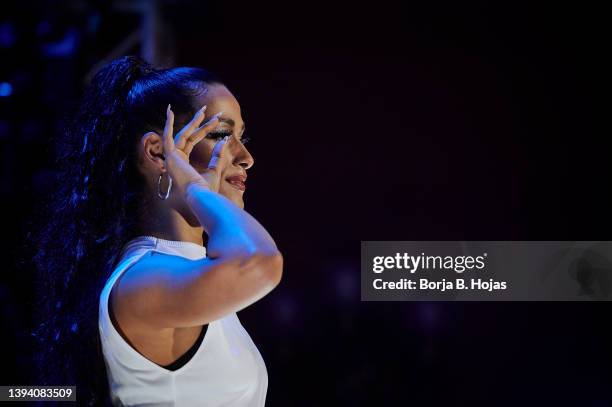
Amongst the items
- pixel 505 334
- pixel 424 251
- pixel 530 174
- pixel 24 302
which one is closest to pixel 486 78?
pixel 530 174

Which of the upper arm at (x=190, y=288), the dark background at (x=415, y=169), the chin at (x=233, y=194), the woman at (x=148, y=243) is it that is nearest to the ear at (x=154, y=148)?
the woman at (x=148, y=243)

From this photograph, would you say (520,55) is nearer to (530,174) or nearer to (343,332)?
(530,174)

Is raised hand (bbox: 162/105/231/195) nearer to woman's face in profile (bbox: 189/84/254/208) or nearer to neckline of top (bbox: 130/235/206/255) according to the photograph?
woman's face in profile (bbox: 189/84/254/208)

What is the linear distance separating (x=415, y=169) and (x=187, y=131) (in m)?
2.47

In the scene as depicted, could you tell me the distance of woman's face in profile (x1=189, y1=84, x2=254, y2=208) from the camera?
1211 millimetres

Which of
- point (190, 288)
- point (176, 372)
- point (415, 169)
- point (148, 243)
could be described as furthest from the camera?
point (415, 169)

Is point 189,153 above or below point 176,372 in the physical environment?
above

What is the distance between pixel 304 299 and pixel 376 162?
30.9 inches

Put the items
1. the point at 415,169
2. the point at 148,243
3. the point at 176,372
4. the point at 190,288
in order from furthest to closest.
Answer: the point at 415,169 < the point at 148,243 < the point at 176,372 < the point at 190,288

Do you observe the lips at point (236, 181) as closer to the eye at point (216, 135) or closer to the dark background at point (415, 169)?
the eye at point (216, 135)

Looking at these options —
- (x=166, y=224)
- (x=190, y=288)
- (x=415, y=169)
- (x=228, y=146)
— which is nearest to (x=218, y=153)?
(x=228, y=146)

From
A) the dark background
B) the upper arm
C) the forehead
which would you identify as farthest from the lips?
the dark background

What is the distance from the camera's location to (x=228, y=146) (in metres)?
1.21

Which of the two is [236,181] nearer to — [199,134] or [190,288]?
[199,134]
